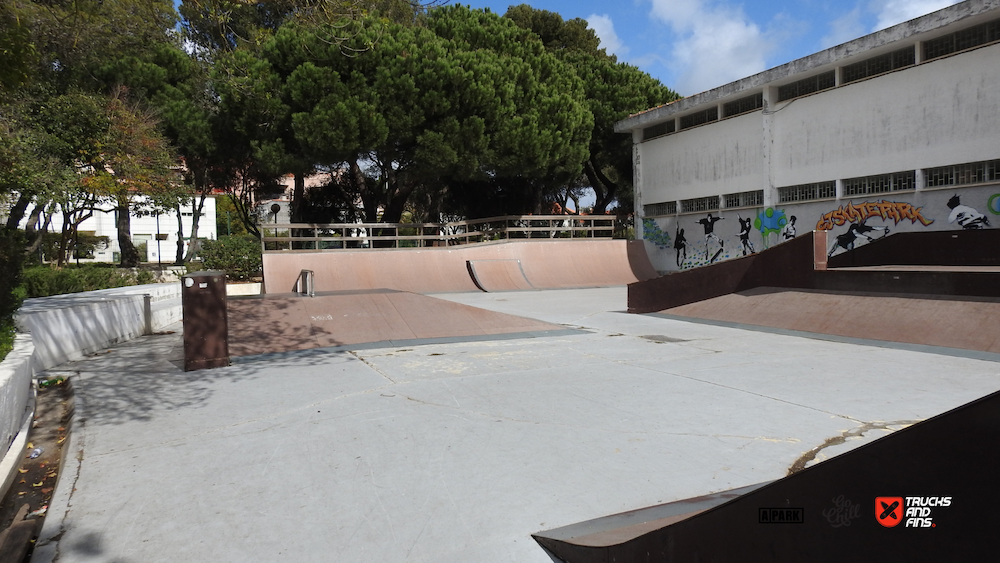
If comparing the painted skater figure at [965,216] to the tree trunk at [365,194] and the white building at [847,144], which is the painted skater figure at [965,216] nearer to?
the white building at [847,144]

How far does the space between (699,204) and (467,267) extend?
876 cm

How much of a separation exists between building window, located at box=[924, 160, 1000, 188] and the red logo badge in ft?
49.9

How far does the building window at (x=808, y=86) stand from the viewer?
16.4m

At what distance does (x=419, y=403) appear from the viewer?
495 cm

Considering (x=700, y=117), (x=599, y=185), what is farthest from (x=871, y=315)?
(x=599, y=185)

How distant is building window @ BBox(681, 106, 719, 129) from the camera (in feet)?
67.4

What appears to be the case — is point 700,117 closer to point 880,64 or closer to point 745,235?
point 745,235

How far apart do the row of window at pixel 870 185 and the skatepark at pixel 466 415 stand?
6322 mm

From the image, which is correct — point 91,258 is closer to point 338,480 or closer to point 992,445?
point 338,480

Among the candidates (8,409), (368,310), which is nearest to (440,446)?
(8,409)

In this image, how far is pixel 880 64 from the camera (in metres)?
15.0

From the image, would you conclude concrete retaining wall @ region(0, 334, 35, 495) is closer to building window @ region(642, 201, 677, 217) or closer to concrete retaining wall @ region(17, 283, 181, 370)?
concrete retaining wall @ region(17, 283, 181, 370)

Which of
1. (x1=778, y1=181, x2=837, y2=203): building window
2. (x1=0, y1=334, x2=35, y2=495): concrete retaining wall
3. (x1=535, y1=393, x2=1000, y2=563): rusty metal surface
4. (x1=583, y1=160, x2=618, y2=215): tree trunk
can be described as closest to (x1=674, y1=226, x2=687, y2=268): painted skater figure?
(x1=778, y1=181, x2=837, y2=203): building window

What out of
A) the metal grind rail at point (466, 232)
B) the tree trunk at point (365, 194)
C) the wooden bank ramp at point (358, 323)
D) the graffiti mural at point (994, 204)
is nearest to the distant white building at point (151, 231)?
the metal grind rail at point (466, 232)
